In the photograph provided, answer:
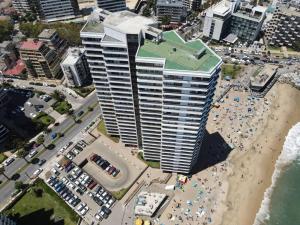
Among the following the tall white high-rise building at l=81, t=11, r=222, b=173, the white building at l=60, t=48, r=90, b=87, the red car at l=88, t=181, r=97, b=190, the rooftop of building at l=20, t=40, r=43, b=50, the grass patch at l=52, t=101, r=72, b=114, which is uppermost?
the tall white high-rise building at l=81, t=11, r=222, b=173

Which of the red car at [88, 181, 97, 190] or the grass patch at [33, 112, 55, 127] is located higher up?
the grass patch at [33, 112, 55, 127]

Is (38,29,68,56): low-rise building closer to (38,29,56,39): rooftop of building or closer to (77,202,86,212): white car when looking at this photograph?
(38,29,56,39): rooftop of building

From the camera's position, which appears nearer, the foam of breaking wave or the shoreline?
the shoreline

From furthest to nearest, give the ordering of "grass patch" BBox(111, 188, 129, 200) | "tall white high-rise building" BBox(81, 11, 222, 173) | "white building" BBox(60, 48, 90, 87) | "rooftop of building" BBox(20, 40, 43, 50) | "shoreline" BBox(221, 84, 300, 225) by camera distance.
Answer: "rooftop of building" BBox(20, 40, 43, 50), "white building" BBox(60, 48, 90, 87), "grass patch" BBox(111, 188, 129, 200), "shoreline" BBox(221, 84, 300, 225), "tall white high-rise building" BBox(81, 11, 222, 173)

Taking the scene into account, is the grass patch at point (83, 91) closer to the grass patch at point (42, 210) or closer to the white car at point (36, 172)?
the white car at point (36, 172)

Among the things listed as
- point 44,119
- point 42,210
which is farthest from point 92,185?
point 44,119

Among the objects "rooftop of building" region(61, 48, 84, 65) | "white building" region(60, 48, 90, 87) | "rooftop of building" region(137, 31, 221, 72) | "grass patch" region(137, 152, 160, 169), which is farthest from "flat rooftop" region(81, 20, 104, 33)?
"rooftop of building" region(61, 48, 84, 65)

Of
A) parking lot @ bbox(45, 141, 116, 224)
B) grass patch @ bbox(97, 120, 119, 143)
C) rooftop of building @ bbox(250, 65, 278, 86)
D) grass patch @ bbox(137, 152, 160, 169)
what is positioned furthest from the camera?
rooftop of building @ bbox(250, 65, 278, 86)

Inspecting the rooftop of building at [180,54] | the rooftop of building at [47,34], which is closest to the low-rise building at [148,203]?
the rooftop of building at [180,54]
